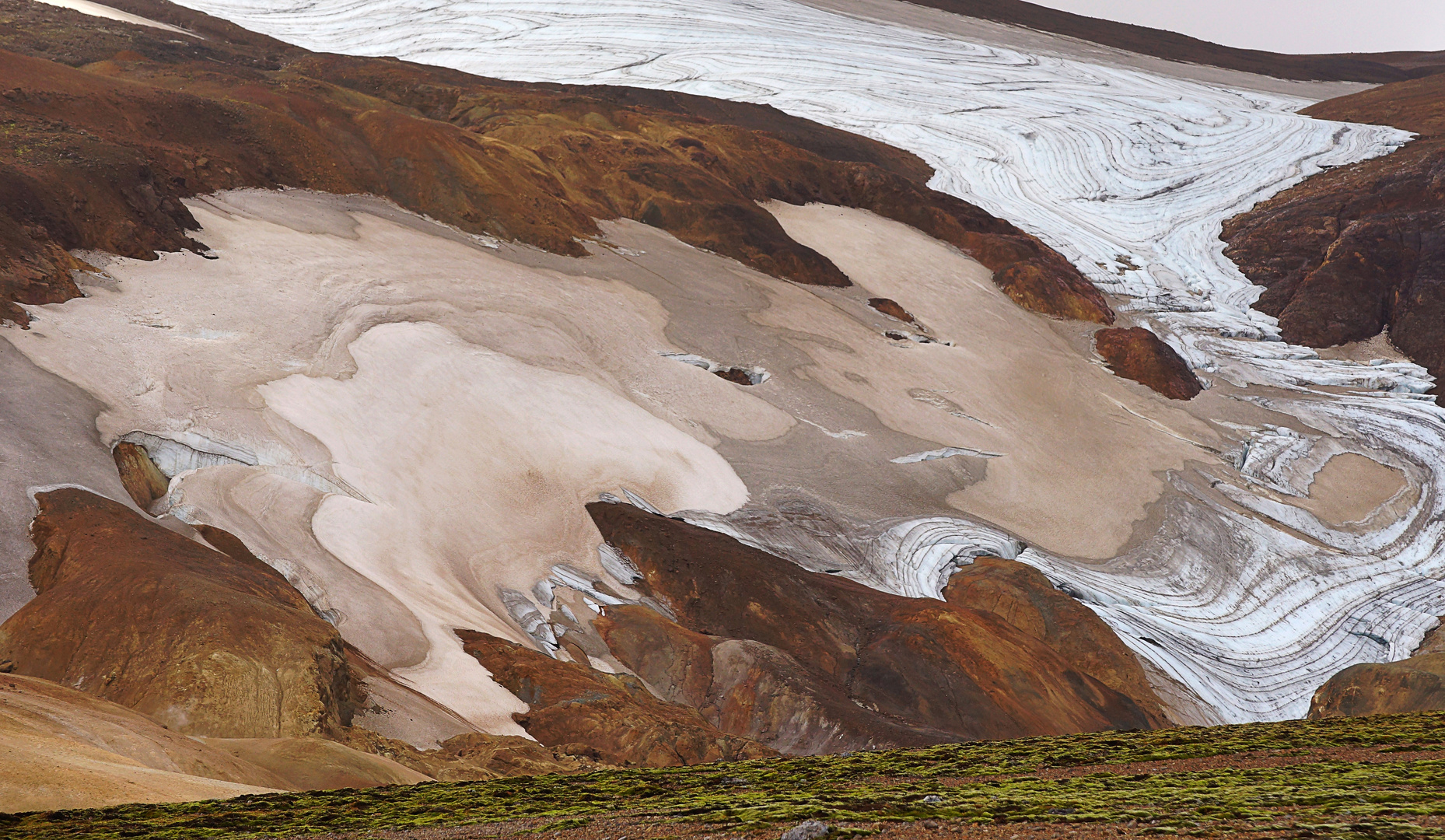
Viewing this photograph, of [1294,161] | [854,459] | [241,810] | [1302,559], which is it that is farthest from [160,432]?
[1294,161]

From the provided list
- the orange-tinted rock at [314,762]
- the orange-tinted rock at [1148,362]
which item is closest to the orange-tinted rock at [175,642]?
the orange-tinted rock at [314,762]

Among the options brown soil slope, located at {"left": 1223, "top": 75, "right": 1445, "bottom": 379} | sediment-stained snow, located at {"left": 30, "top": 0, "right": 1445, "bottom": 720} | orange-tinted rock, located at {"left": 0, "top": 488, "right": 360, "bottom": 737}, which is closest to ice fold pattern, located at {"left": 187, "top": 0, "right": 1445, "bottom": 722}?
sediment-stained snow, located at {"left": 30, "top": 0, "right": 1445, "bottom": 720}

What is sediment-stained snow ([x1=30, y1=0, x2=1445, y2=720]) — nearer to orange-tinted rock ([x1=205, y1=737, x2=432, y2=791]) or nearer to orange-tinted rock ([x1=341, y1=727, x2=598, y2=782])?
orange-tinted rock ([x1=341, y1=727, x2=598, y2=782])

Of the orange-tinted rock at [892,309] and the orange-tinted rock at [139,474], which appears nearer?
the orange-tinted rock at [139,474]

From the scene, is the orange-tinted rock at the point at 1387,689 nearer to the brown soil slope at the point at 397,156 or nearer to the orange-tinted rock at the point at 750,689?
the orange-tinted rock at the point at 750,689

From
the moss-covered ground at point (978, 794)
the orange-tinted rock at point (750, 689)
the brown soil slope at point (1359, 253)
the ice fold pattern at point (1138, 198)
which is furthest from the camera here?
the brown soil slope at point (1359, 253)

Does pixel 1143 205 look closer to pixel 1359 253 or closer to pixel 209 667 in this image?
pixel 1359 253
